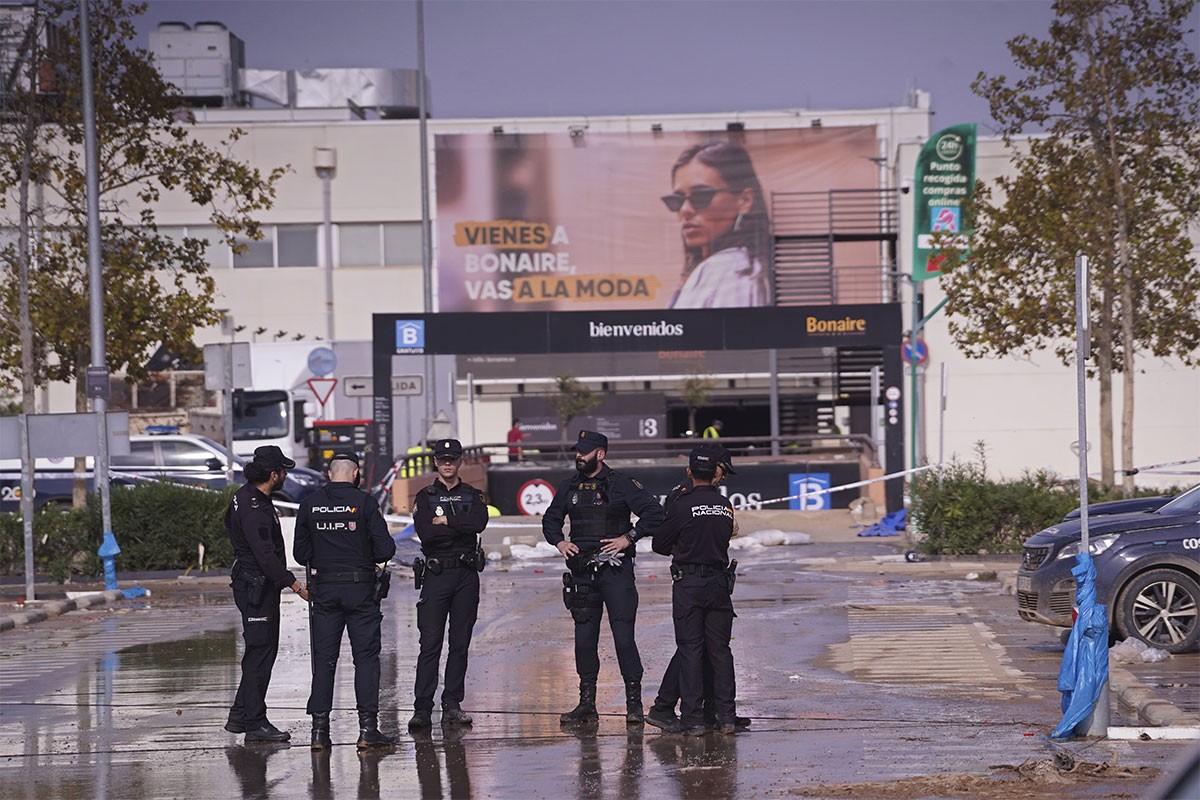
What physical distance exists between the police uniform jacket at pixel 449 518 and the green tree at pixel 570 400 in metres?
40.6

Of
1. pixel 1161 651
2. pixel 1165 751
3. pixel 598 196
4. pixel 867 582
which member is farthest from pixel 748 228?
pixel 1165 751

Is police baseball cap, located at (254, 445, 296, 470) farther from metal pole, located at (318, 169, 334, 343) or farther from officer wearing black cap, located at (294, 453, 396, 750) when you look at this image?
metal pole, located at (318, 169, 334, 343)

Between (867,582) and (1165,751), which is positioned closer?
A: (1165,751)

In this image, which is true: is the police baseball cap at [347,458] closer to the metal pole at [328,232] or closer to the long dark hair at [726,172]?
the metal pole at [328,232]

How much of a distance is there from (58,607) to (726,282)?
132 feet

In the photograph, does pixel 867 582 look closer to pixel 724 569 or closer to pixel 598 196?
pixel 724 569

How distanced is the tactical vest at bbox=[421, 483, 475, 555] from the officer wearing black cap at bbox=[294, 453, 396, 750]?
0.39m

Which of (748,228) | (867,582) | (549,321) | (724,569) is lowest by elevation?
(867,582)

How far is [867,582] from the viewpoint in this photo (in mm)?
19969

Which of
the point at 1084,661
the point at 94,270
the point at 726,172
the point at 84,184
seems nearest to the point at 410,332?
the point at 84,184

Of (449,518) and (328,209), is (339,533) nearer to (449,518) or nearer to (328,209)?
(449,518)

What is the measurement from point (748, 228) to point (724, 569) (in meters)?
47.9

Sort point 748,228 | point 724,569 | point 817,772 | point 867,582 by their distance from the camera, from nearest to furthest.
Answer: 1. point 817,772
2. point 724,569
3. point 867,582
4. point 748,228

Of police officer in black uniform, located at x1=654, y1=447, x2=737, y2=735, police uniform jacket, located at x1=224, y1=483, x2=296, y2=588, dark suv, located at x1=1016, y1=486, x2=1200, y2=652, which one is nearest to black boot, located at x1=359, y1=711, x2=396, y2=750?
police uniform jacket, located at x1=224, y1=483, x2=296, y2=588
